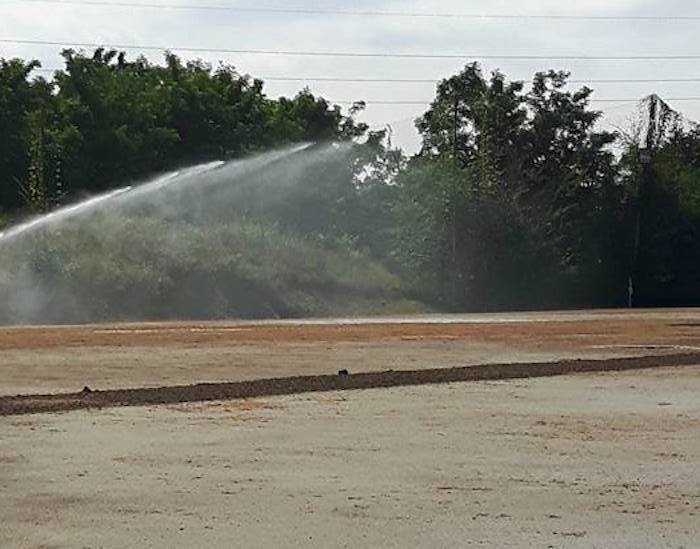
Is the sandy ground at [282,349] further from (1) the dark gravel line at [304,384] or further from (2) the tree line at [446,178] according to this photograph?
(2) the tree line at [446,178]

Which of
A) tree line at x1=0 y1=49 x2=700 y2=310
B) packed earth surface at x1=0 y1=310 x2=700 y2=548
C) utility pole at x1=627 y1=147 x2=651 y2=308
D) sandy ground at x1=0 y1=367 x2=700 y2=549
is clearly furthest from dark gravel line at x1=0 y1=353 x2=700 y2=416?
utility pole at x1=627 y1=147 x2=651 y2=308

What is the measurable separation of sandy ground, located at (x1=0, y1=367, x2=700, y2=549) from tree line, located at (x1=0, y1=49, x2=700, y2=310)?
4650cm

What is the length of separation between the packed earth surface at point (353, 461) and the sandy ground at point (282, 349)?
0.21 meters

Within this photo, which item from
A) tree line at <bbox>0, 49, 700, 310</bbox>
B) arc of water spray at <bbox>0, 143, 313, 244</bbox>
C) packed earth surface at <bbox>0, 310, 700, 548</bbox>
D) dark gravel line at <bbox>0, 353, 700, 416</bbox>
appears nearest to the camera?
packed earth surface at <bbox>0, 310, 700, 548</bbox>

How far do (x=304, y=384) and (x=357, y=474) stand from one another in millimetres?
8617

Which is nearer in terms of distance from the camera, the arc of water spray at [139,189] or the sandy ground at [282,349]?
the sandy ground at [282,349]

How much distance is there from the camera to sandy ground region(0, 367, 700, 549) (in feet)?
32.1

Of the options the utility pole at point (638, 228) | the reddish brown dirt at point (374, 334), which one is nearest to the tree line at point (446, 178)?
the utility pole at point (638, 228)

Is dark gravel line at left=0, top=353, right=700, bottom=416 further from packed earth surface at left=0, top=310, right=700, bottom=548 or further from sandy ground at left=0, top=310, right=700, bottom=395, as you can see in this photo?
sandy ground at left=0, top=310, right=700, bottom=395

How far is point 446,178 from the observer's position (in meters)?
72.8

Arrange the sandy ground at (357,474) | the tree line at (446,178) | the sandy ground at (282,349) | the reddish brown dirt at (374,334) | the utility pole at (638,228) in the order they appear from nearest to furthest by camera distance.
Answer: the sandy ground at (357,474) < the sandy ground at (282,349) < the reddish brown dirt at (374,334) < the tree line at (446,178) < the utility pole at (638,228)

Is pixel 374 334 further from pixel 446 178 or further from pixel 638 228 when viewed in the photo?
pixel 638 228

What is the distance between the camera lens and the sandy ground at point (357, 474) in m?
9.80

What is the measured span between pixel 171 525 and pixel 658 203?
233 ft
